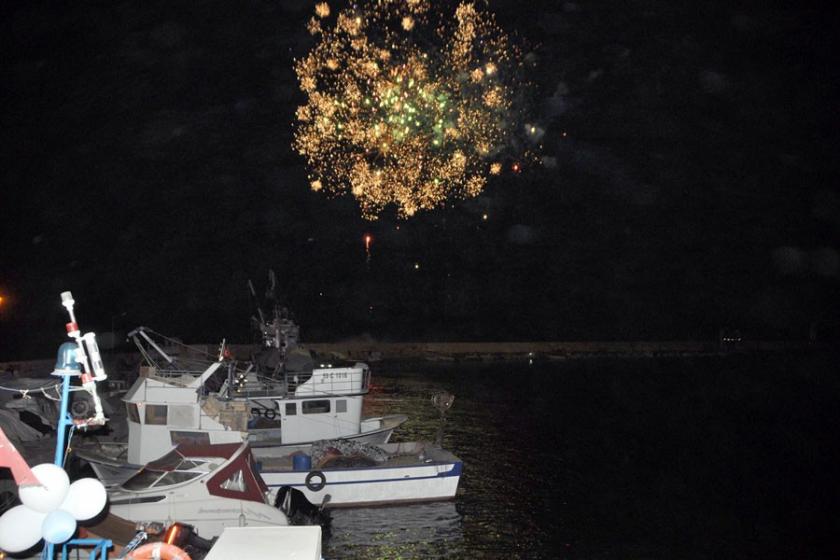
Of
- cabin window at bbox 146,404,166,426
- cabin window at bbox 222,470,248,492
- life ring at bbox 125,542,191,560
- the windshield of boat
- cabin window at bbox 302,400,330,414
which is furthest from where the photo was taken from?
cabin window at bbox 302,400,330,414

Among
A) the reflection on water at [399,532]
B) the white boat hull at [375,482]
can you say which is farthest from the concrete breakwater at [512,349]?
the reflection on water at [399,532]

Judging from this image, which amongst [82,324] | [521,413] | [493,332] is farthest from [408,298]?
[521,413]

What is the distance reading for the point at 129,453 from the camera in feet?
97.5

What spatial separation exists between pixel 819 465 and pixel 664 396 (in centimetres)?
2738

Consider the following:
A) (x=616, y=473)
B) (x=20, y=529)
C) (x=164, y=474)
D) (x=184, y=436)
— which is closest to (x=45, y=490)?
(x=20, y=529)

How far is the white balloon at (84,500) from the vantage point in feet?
28.0

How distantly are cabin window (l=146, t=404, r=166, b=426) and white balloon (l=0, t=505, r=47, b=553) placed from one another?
70.3 feet

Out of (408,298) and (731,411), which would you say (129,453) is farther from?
(408,298)

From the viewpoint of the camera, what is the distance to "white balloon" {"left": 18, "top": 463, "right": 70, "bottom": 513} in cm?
805

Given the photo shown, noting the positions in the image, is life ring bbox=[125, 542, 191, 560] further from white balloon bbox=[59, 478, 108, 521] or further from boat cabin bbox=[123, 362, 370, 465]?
boat cabin bbox=[123, 362, 370, 465]

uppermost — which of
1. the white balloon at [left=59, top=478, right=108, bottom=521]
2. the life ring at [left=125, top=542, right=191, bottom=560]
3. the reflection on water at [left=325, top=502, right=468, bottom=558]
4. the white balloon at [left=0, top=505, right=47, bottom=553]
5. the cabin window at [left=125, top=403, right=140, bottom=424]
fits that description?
the white balloon at [left=59, top=478, right=108, bottom=521]

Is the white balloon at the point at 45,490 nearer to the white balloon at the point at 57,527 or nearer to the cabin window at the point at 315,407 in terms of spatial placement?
the white balloon at the point at 57,527

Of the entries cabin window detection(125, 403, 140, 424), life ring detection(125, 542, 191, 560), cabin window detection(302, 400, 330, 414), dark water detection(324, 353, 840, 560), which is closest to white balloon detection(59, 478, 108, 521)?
life ring detection(125, 542, 191, 560)

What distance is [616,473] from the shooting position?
3997 centimetres
